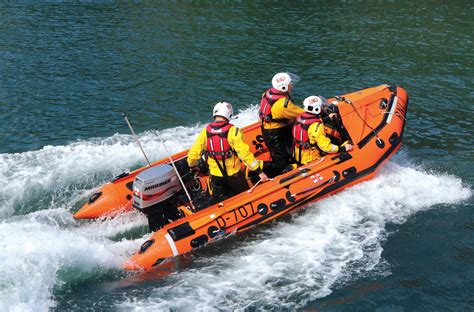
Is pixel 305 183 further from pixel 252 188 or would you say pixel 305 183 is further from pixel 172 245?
pixel 172 245

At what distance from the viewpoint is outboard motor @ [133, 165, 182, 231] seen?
757 cm

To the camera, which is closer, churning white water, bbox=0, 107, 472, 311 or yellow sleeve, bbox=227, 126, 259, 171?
churning white water, bbox=0, 107, 472, 311

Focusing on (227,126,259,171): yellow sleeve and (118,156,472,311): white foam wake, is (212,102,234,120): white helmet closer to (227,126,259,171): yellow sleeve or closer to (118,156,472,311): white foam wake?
(227,126,259,171): yellow sleeve

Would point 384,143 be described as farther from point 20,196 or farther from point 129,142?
point 20,196

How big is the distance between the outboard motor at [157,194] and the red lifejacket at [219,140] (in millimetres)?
781

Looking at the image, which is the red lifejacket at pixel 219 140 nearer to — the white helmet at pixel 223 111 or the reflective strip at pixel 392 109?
the white helmet at pixel 223 111

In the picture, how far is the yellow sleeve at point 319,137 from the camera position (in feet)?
27.1

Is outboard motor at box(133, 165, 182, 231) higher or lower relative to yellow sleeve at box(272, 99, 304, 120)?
lower

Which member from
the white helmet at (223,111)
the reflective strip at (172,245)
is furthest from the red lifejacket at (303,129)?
the reflective strip at (172,245)

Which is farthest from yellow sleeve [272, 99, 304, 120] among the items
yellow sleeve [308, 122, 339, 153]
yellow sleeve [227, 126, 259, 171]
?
yellow sleeve [227, 126, 259, 171]

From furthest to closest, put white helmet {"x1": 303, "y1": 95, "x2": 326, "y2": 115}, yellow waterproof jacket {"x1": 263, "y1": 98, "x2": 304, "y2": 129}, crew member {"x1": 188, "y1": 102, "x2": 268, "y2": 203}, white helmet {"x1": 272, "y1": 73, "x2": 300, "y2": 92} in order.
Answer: yellow waterproof jacket {"x1": 263, "y1": 98, "x2": 304, "y2": 129} < white helmet {"x1": 272, "y1": 73, "x2": 300, "y2": 92} < white helmet {"x1": 303, "y1": 95, "x2": 326, "y2": 115} < crew member {"x1": 188, "y1": 102, "x2": 268, "y2": 203}

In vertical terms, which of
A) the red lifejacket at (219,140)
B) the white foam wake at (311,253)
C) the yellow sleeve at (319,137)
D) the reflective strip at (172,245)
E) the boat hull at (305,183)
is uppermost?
the red lifejacket at (219,140)

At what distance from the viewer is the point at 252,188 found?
7953mm

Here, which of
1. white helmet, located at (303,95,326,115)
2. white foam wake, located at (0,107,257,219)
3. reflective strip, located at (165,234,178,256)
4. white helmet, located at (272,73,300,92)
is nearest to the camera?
reflective strip, located at (165,234,178,256)
